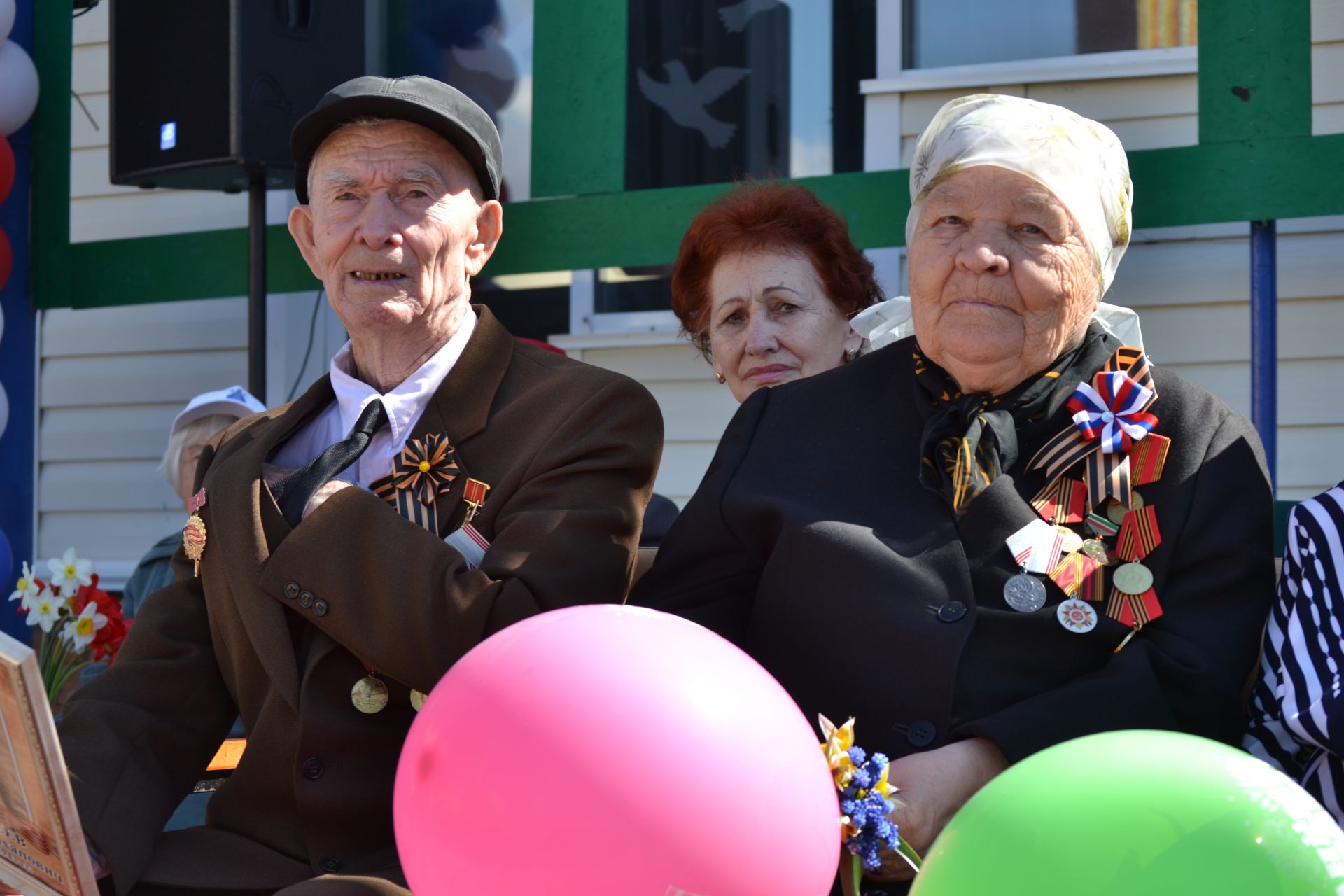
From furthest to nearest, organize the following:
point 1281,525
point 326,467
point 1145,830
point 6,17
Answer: point 6,17 → point 1281,525 → point 326,467 → point 1145,830

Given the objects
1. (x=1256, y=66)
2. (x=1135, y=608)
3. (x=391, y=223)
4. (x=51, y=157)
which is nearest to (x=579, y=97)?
(x=1256, y=66)

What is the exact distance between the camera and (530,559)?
2346 millimetres

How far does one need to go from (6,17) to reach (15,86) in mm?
288

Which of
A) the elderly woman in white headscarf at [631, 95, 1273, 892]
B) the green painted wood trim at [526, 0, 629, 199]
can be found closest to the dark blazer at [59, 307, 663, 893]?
the elderly woman in white headscarf at [631, 95, 1273, 892]

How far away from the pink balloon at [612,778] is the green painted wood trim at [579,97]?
308cm

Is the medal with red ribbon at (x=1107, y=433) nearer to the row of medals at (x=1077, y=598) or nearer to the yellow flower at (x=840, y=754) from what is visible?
the row of medals at (x=1077, y=598)

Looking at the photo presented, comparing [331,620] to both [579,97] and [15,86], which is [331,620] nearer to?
[579,97]

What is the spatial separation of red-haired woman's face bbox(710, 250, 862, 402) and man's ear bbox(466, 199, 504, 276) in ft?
2.81

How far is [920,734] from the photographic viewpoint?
2240 mm

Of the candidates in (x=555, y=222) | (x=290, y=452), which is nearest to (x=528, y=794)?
(x=290, y=452)

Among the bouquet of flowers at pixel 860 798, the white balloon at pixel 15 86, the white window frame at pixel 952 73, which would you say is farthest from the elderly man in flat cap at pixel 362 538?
the white balloon at pixel 15 86

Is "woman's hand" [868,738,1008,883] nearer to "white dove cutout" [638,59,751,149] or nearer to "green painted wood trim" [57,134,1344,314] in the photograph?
"green painted wood trim" [57,134,1344,314]

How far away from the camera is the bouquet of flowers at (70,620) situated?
4.53m

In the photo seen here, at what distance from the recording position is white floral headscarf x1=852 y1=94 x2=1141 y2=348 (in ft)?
7.83
